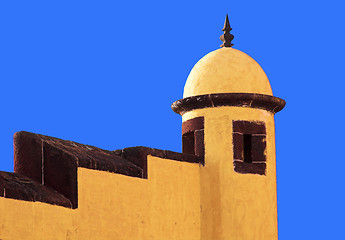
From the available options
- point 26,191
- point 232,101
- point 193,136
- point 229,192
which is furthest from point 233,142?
point 26,191

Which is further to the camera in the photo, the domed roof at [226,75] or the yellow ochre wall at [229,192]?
the domed roof at [226,75]

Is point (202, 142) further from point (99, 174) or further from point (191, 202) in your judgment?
point (99, 174)

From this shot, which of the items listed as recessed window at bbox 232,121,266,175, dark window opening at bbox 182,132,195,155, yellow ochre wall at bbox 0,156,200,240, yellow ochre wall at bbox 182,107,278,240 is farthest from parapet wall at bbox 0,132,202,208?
dark window opening at bbox 182,132,195,155

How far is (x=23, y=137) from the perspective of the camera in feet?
35.3

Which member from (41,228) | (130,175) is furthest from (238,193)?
(41,228)

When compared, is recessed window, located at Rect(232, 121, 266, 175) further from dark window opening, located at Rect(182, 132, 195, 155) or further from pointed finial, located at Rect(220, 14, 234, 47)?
pointed finial, located at Rect(220, 14, 234, 47)

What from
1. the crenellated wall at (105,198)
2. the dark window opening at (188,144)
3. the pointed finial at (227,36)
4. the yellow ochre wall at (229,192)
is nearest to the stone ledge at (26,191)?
the crenellated wall at (105,198)

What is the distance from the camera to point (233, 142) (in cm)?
1331

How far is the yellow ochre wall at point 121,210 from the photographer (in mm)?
9648

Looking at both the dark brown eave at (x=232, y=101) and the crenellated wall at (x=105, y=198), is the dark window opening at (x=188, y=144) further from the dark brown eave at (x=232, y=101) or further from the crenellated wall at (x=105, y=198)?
the crenellated wall at (x=105, y=198)

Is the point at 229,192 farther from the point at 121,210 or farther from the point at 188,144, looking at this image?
the point at 121,210

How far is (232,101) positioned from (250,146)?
93 centimetres

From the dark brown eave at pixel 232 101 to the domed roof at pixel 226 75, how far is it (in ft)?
0.96

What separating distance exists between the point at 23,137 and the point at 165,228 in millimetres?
2840
